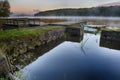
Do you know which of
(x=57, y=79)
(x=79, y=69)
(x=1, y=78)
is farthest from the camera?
(x=79, y=69)

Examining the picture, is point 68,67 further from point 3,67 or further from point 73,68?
point 3,67

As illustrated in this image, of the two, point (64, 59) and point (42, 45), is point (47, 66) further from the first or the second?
point (42, 45)

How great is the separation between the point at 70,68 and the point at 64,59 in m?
1.73

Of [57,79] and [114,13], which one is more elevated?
[114,13]

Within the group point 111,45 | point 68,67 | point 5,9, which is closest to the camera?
point 68,67

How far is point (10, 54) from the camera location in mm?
9984

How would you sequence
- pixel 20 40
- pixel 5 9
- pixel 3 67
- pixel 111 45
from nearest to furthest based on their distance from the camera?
pixel 3 67, pixel 20 40, pixel 111 45, pixel 5 9

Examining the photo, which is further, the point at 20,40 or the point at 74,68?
the point at 20,40

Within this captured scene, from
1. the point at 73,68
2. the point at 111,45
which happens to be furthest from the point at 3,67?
the point at 111,45

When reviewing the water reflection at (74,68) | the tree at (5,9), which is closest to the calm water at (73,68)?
the water reflection at (74,68)

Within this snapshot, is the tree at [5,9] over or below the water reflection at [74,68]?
over

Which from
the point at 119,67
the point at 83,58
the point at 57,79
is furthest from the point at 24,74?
the point at 119,67

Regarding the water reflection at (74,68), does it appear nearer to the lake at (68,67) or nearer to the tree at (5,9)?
the lake at (68,67)

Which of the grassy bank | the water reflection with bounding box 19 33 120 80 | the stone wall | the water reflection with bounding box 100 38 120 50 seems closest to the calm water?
the water reflection with bounding box 19 33 120 80
